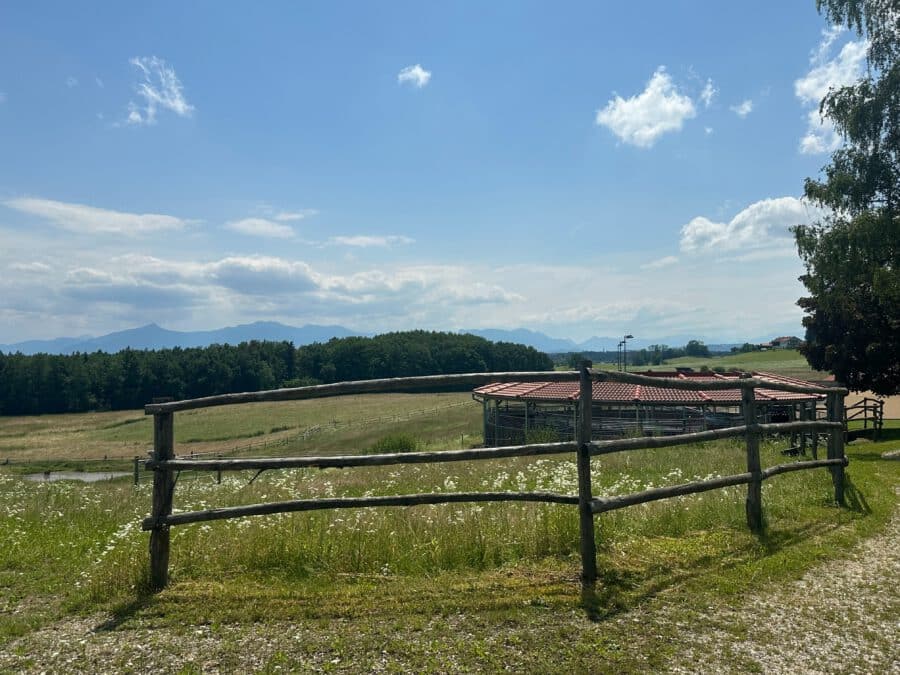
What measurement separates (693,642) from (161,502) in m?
4.60

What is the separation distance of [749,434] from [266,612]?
529 centimetres

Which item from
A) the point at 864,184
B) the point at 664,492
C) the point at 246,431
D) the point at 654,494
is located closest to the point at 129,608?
the point at 654,494

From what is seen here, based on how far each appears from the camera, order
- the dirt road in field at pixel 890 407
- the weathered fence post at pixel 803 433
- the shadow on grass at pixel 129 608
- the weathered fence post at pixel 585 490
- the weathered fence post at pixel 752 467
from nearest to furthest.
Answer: the shadow on grass at pixel 129 608, the weathered fence post at pixel 585 490, the weathered fence post at pixel 752 467, the weathered fence post at pixel 803 433, the dirt road in field at pixel 890 407

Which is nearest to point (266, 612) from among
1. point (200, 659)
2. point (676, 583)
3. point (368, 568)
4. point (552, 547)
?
point (200, 659)

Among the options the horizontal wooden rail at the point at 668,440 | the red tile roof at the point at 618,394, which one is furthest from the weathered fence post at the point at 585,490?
the red tile roof at the point at 618,394

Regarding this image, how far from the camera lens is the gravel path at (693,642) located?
12.5 feet

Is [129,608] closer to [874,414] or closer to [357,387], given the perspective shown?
[357,387]

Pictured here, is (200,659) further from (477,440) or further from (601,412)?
(477,440)

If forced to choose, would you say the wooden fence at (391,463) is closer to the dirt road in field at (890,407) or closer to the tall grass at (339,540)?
the tall grass at (339,540)

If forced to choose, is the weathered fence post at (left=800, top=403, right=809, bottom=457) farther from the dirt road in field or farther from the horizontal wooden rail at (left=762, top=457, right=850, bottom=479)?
the dirt road in field

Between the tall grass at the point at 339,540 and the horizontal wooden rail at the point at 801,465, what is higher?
the horizontal wooden rail at the point at 801,465

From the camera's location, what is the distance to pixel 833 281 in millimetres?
19391

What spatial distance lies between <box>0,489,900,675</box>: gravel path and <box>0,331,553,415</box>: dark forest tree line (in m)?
105

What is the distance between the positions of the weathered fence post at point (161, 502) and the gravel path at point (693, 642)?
23.5 inches
